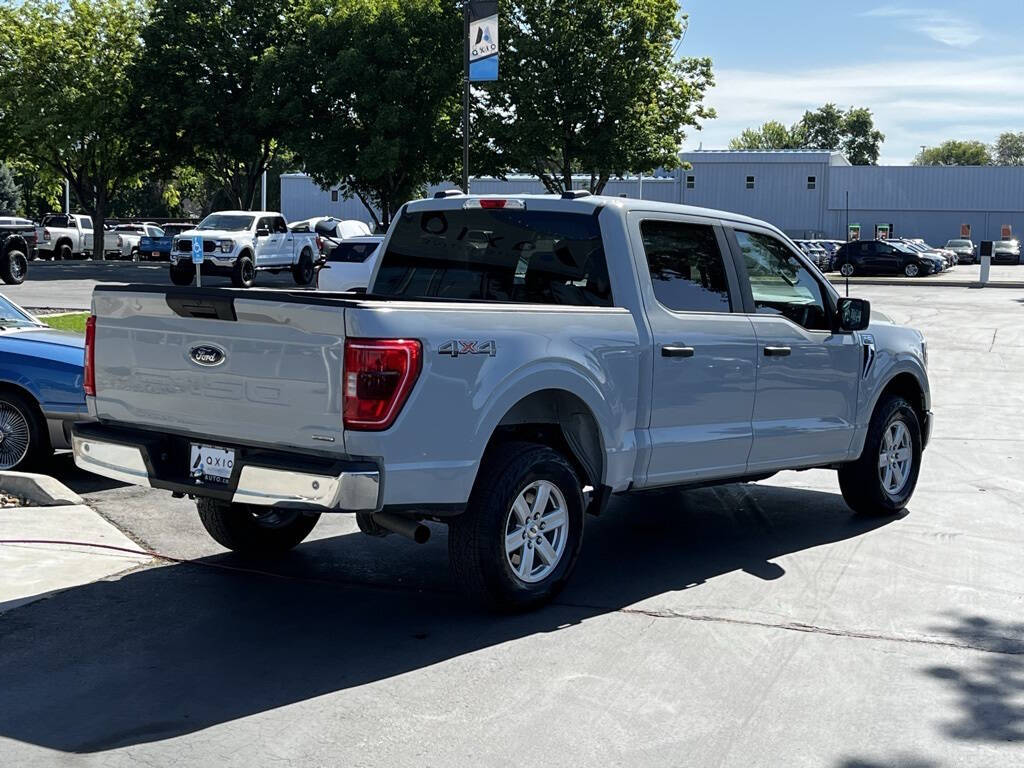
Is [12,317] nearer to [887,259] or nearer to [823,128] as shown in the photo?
[887,259]

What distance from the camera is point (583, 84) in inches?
1781

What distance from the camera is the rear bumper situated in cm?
530

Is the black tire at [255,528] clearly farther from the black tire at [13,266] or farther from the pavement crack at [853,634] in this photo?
the black tire at [13,266]

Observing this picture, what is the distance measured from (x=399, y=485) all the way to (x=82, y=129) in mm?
48858

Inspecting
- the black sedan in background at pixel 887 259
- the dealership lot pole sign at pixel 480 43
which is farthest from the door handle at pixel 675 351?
the black sedan in background at pixel 887 259

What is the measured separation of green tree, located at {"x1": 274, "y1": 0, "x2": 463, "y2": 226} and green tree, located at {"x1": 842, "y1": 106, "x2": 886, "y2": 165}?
112 meters

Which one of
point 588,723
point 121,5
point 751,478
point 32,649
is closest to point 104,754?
point 32,649

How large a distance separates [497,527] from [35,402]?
4688 millimetres

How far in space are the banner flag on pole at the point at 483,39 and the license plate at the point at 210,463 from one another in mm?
14405

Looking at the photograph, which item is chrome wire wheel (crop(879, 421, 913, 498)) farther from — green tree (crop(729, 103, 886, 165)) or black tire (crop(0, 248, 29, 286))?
green tree (crop(729, 103, 886, 165))

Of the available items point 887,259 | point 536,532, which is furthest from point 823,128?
point 536,532

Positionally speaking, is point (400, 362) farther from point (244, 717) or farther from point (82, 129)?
point (82, 129)

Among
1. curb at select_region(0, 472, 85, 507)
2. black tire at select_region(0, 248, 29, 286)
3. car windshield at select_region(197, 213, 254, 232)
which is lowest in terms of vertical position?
curb at select_region(0, 472, 85, 507)

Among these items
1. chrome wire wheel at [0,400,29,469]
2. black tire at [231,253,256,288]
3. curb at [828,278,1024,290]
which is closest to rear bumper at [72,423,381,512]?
chrome wire wheel at [0,400,29,469]
